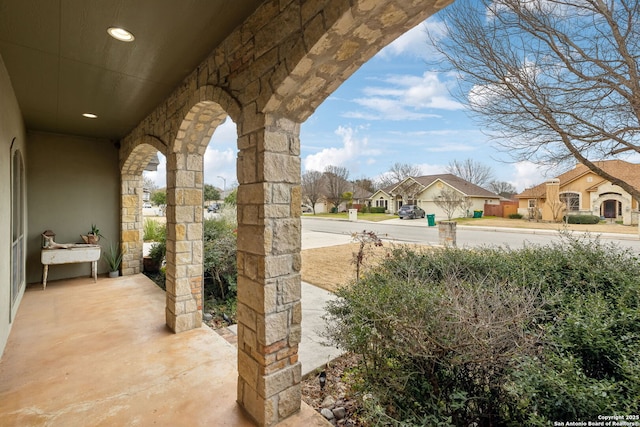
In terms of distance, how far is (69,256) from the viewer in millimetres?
4891

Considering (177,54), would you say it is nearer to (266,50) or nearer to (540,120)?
(266,50)

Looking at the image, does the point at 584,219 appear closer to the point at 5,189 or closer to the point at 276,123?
the point at 276,123

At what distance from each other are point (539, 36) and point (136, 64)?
5073mm

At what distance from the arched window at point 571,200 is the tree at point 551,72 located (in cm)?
1430

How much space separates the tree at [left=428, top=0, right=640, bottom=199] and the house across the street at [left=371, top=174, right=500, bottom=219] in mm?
17492

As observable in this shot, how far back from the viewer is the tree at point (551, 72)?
3.63 m

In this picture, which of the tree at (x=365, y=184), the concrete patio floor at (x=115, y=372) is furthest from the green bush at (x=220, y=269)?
the tree at (x=365, y=184)

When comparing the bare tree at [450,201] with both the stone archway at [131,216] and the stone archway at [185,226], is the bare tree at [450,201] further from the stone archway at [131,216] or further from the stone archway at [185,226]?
the stone archway at [185,226]

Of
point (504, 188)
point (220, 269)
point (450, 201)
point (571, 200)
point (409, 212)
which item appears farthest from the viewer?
point (504, 188)

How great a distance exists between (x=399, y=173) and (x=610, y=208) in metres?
18.3

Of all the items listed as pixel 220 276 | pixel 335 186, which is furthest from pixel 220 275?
pixel 335 186

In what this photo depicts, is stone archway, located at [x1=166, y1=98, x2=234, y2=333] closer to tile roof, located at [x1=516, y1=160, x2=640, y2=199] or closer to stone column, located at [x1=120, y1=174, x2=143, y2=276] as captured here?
stone column, located at [x1=120, y1=174, x2=143, y2=276]

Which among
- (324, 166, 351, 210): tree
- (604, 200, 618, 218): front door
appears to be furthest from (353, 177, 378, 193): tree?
(604, 200, 618, 218): front door

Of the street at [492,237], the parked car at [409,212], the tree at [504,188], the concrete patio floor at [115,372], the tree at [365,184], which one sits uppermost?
the tree at [365,184]
